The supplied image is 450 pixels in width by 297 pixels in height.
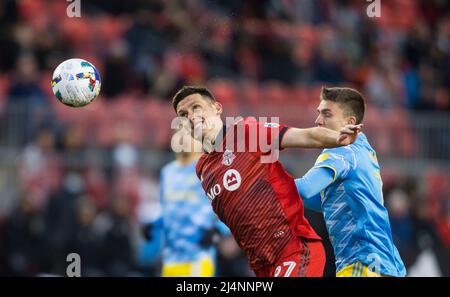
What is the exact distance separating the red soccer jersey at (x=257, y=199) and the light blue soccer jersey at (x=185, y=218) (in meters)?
3.73

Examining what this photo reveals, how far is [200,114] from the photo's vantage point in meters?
6.99

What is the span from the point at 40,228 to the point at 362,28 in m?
8.98

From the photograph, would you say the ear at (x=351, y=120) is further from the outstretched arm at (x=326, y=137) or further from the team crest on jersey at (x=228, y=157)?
the team crest on jersey at (x=228, y=157)

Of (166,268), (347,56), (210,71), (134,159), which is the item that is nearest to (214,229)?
(166,268)

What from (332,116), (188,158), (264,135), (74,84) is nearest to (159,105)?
(188,158)

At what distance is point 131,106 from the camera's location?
1473cm

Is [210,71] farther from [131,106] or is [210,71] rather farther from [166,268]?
[166,268]

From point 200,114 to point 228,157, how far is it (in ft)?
1.25

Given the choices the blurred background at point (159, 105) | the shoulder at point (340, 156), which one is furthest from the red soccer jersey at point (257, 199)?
the blurred background at point (159, 105)

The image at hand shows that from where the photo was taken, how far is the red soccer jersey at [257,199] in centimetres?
→ 677

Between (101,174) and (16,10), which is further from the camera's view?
(16,10)

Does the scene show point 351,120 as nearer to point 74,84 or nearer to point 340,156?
point 340,156

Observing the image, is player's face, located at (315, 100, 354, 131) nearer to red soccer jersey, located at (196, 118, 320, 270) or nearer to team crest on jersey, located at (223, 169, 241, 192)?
red soccer jersey, located at (196, 118, 320, 270)

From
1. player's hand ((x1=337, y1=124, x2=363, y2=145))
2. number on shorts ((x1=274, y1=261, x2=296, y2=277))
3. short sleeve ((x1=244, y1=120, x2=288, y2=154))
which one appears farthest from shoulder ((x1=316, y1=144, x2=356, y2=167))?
number on shorts ((x1=274, y1=261, x2=296, y2=277))
